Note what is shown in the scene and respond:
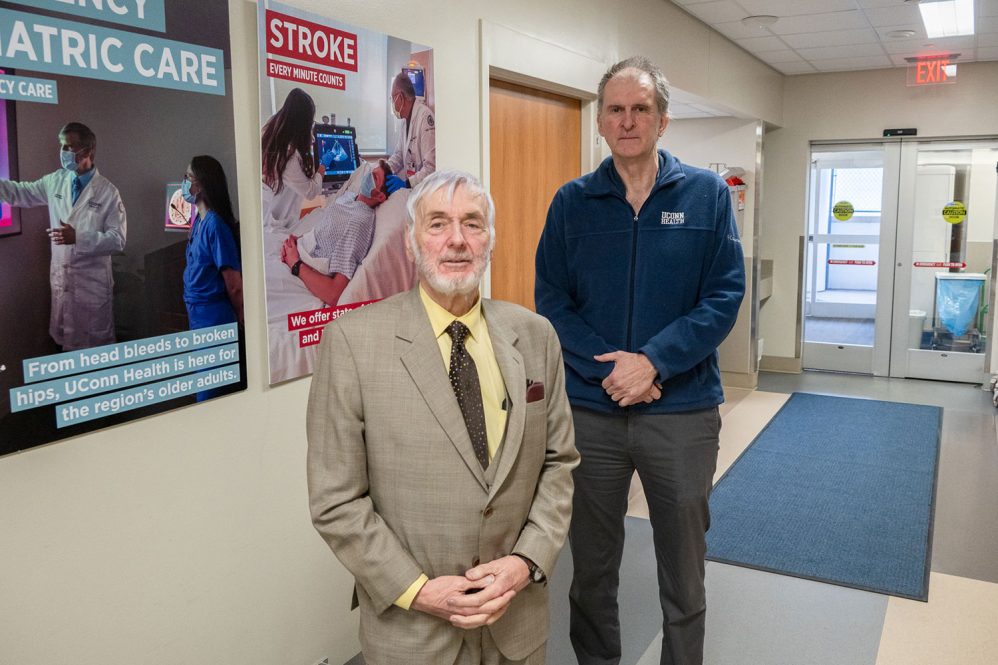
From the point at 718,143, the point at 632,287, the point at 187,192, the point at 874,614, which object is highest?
the point at 718,143

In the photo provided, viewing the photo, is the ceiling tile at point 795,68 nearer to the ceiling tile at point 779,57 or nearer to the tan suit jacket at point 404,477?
the ceiling tile at point 779,57

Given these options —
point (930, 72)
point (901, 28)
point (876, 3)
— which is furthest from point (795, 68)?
point (876, 3)

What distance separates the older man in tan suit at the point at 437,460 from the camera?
143 cm

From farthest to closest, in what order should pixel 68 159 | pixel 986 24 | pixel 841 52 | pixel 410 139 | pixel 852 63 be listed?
pixel 852 63 < pixel 841 52 < pixel 986 24 < pixel 410 139 < pixel 68 159

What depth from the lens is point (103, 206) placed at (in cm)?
178

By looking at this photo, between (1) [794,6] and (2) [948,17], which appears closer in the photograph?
(1) [794,6]

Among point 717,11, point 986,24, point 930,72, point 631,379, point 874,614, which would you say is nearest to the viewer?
point 631,379

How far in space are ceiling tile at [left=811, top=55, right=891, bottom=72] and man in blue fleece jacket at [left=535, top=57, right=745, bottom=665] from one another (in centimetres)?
554

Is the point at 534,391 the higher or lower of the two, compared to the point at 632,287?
lower

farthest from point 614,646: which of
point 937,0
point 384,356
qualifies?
point 937,0

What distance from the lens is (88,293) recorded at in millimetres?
1754

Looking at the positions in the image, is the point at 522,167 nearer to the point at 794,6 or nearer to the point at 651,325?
the point at 651,325

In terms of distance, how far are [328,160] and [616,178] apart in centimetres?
84

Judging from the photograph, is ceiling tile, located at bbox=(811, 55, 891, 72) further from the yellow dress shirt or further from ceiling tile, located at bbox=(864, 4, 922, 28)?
the yellow dress shirt
